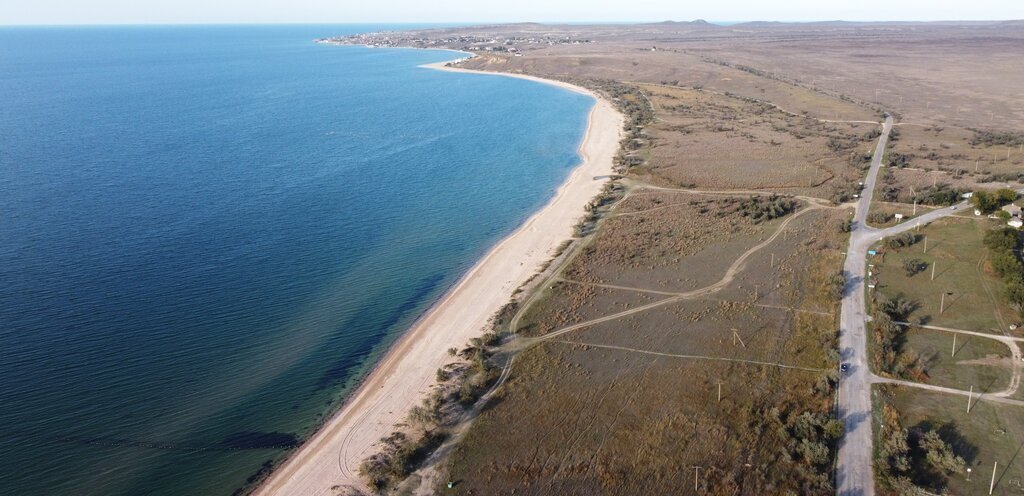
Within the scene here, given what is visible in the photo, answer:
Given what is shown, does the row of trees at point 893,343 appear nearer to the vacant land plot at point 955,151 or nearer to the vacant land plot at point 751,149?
the vacant land plot at point 751,149

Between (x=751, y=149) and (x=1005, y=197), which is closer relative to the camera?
(x=1005, y=197)

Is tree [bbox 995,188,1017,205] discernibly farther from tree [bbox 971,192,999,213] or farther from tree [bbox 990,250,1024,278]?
tree [bbox 990,250,1024,278]

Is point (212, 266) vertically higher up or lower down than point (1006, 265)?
lower down

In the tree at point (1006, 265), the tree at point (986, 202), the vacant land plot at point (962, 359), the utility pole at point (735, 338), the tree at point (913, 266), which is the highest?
the tree at point (986, 202)

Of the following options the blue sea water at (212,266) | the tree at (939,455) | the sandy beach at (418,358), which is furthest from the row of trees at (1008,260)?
the blue sea water at (212,266)

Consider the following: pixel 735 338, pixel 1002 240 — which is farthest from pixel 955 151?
pixel 735 338

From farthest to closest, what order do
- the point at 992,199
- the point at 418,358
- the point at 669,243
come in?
the point at 992,199
the point at 669,243
the point at 418,358

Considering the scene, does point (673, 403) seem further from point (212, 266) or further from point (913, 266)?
point (212, 266)

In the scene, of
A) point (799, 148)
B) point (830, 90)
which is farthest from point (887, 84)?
point (799, 148)
